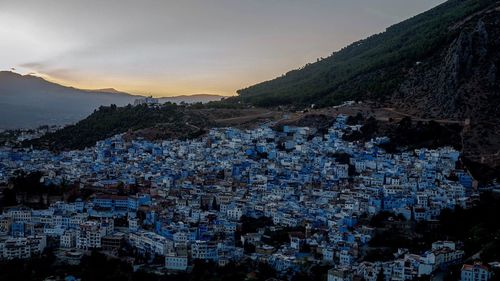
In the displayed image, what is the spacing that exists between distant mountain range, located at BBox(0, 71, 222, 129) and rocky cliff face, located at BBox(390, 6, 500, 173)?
156ft

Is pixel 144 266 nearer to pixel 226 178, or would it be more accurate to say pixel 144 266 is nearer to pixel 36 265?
pixel 36 265

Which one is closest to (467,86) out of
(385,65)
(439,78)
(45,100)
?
(439,78)

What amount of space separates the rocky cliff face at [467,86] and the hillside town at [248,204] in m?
2.72

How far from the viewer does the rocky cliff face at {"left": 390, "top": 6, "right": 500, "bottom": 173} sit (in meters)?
28.9

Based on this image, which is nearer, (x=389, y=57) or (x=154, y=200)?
(x=154, y=200)

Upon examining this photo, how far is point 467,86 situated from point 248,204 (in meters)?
14.0

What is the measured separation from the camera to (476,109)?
30516mm

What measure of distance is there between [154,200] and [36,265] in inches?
236

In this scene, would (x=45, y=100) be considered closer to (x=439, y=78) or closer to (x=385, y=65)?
(x=385, y=65)

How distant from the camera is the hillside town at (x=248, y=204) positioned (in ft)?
60.7

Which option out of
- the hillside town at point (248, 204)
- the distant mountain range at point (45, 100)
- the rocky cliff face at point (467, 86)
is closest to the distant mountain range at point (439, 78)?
the rocky cliff face at point (467, 86)

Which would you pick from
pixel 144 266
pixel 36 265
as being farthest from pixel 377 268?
pixel 36 265

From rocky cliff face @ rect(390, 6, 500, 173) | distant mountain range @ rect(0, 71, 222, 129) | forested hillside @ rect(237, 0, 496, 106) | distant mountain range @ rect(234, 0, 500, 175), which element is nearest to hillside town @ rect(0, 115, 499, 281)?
rocky cliff face @ rect(390, 6, 500, 173)

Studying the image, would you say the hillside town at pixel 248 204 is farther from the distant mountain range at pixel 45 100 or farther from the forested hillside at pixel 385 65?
the distant mountain range at pixel 45 100
